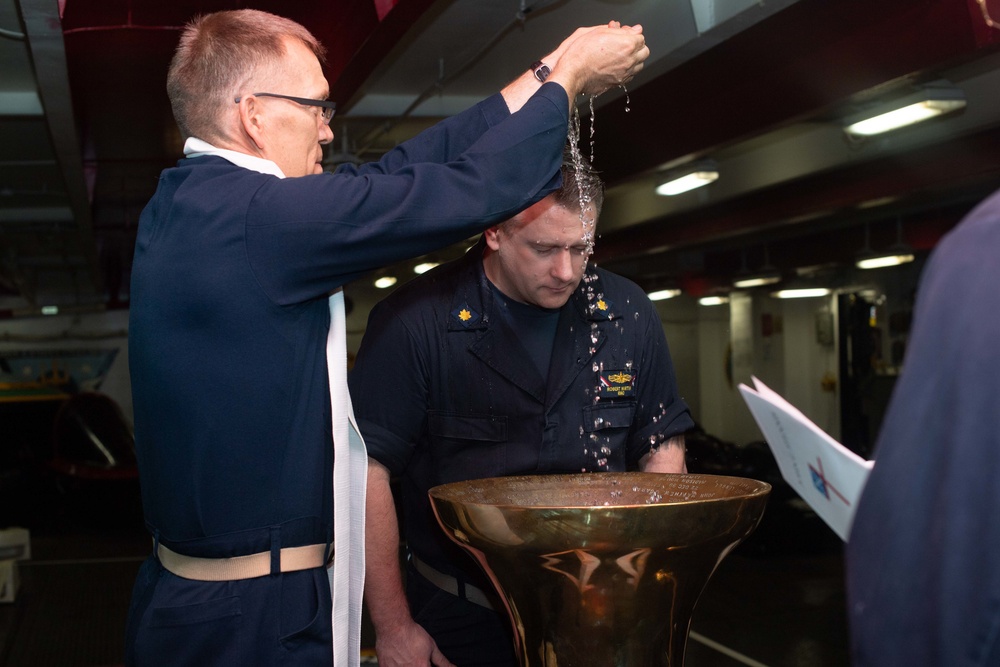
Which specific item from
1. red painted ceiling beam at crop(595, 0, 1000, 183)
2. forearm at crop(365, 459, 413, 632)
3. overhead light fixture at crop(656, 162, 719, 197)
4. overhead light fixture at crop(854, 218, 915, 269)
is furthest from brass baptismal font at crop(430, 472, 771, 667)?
overhead light fixture at crop(854, 218, 915, 269)

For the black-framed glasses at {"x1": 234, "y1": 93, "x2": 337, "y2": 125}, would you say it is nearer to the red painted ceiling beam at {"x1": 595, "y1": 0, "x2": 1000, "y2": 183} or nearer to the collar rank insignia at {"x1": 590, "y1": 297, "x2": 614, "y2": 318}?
the collar rank insignia at {"x1": 590, "y1": 297, "x2": 614, "y2": 318}

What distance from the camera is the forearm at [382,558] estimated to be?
6.26ft

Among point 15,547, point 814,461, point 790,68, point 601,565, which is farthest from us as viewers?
point 15,547

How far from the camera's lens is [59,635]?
5914 mm

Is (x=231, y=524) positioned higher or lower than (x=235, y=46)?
lower

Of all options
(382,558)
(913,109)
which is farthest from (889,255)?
(382,558)

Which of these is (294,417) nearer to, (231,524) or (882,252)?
(231,524)

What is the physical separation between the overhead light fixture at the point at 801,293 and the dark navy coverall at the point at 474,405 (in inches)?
352

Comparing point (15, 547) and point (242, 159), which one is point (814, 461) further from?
point (15, 547)

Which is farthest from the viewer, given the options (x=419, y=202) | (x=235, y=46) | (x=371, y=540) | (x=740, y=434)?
(x=740, y=434)

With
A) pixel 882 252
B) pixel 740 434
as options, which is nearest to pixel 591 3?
pixel 882 252

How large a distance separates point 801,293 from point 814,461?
33.9ft

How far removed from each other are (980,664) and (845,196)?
6923 mm

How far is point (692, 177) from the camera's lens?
273 inches
